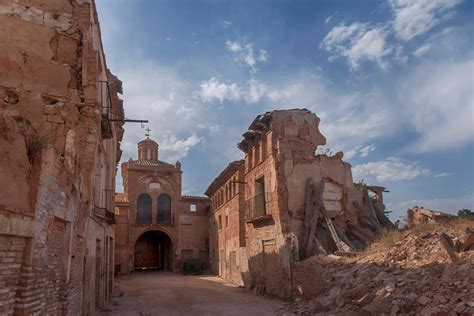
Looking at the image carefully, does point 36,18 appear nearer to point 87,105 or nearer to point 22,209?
point 87,105

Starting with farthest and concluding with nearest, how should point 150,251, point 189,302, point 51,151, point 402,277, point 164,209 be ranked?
1. point 150,251
2. point 164,209
3. point 189,302
4. point 402,277
5. point 51,151

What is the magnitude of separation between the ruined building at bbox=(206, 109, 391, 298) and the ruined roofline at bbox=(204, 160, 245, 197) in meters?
4.16

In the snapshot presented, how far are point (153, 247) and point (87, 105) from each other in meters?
32.1

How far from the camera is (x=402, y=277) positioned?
32.4ft

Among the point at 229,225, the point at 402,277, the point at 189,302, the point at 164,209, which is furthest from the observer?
the point at 164,209

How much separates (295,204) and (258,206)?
3.01 m

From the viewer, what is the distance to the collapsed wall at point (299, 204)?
624 inches

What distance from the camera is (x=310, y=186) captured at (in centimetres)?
1669

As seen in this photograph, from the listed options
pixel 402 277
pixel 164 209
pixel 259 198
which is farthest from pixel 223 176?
pixel 402 277

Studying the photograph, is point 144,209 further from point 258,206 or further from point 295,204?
point 295,204

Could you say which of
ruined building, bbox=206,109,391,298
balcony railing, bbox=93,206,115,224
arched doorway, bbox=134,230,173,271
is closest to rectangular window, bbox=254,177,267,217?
ruined building, bbox=206,109,391,298

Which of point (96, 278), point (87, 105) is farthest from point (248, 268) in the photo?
point (87, 105)

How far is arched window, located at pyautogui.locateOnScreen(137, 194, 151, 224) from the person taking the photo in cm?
3572

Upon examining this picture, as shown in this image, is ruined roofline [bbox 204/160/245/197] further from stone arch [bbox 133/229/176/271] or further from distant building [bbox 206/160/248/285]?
stone arch [bbox 133/229/176/271]
